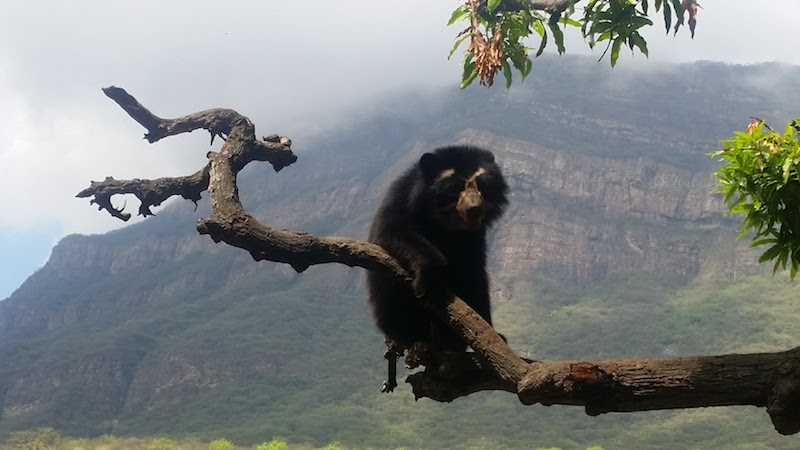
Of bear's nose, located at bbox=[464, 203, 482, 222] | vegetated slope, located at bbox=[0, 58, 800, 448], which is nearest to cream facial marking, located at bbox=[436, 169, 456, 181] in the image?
bear's nose, located at bbox=[464, 203, 482, 222]

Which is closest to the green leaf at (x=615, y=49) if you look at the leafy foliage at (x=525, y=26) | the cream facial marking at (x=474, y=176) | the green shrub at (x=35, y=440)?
A: the leafy foliage at (x=525, y=26)

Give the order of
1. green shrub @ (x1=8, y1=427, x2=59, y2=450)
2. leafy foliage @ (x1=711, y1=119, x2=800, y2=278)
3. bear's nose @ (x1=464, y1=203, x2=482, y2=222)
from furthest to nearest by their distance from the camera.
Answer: green shrub @ (x1=8, y1=427, x2=59, y2=450)
bear's nose @ (x1=464, y1=203, x2=482, y2=222)
leafy foliage @ (x1=711, y1=119, x2=800, y2=278)

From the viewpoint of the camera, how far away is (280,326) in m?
83.7

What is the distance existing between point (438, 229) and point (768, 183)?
3.46 meters

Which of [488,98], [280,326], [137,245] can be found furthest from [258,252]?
[137,245]

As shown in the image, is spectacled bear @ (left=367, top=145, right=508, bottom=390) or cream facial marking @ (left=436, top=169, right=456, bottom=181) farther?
cream facial marking @ (left=436, top=169, right=456, bottom=181)

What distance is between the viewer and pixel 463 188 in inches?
267

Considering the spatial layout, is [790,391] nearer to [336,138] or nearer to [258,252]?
[258,252]

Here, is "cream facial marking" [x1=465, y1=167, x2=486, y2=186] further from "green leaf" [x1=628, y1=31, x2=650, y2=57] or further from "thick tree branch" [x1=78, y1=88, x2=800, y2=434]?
"green leaf" [x1=628, y1=31, x2=650, y2=57]

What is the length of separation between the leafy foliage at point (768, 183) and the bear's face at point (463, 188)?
2777mm

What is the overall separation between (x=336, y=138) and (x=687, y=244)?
6574cm

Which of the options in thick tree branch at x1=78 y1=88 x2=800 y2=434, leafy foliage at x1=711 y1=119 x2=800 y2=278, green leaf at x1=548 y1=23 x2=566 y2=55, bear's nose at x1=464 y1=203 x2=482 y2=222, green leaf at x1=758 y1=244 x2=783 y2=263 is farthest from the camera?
bear's nose at x1=464 y1=203 x2=482 y2=222

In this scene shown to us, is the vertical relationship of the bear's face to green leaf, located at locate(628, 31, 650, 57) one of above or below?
below

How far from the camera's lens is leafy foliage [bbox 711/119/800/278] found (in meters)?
3.55
